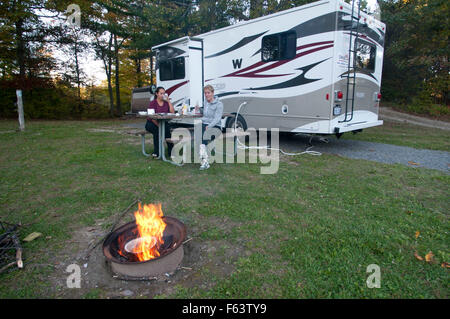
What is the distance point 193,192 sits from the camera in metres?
4.07

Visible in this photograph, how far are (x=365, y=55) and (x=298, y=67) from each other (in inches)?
67.4

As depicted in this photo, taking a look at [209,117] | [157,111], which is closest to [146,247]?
[209,117]

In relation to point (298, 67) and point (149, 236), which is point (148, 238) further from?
point (298, 67)

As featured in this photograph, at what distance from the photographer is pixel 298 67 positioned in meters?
6.67

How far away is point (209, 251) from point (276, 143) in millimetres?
5538

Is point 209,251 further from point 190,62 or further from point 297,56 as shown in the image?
point 190,62

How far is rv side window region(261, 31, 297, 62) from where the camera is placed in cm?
674

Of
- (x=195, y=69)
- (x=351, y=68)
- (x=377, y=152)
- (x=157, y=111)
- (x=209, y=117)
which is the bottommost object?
(x=377, y=152)

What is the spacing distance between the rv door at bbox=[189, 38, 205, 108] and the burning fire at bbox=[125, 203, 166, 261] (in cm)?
651

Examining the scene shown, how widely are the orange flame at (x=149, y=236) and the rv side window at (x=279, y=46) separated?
5.44 m

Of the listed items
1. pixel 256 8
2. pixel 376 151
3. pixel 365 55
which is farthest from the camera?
pixel 256 8

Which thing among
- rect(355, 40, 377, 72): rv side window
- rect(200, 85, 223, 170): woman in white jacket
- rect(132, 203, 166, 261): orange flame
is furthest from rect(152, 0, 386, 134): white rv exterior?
rect(132, 203, 166, 261): orange flame

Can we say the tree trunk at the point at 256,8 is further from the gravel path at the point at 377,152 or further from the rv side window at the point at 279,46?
the gravel path at the point at 377,152
